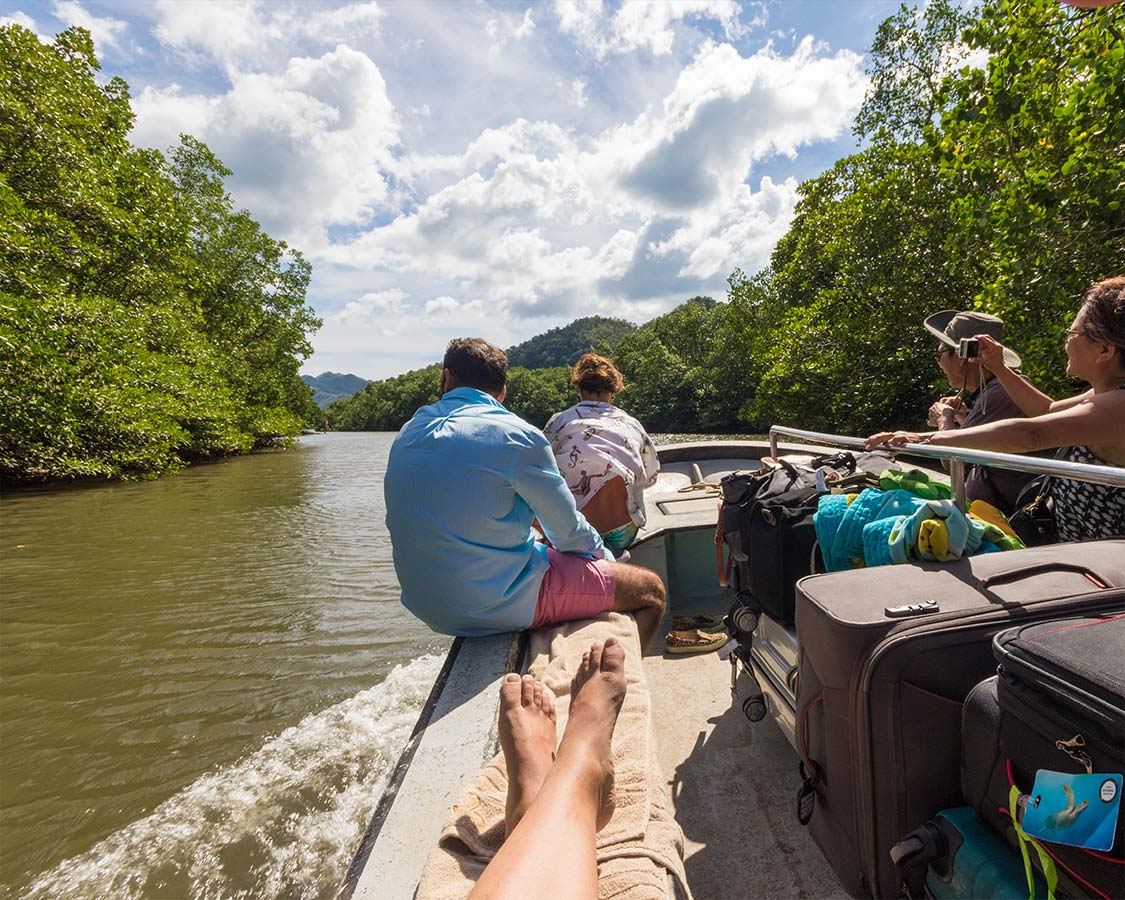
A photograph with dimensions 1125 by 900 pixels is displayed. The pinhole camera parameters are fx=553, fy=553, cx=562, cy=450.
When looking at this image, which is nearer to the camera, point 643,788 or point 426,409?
point 643,788

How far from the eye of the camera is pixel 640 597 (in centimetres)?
238

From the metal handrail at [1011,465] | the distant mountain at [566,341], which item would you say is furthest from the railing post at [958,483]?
the distant mountain at [566,341]

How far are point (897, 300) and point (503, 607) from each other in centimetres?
1323

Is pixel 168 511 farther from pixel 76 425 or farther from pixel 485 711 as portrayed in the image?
pixel 485 711

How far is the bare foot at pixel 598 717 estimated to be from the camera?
1270 mm

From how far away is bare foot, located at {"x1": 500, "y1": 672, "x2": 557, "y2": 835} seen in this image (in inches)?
49.2

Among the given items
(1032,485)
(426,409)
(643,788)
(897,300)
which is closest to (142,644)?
(426,409)

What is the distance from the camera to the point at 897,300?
40.0 ft

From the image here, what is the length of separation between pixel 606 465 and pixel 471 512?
122cm

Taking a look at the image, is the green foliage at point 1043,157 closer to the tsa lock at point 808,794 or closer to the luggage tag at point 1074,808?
the tsa lock at point 808,794

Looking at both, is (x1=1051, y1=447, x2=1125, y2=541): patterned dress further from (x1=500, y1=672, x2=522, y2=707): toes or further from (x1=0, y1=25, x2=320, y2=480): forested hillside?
(x1=0, y1=25, x2=320, y2=480): forested hillside

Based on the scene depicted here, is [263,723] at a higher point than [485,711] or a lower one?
lower

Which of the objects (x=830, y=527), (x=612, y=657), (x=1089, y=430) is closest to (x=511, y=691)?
(x=612, y=657)

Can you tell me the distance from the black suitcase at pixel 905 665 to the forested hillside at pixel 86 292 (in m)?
11.2
